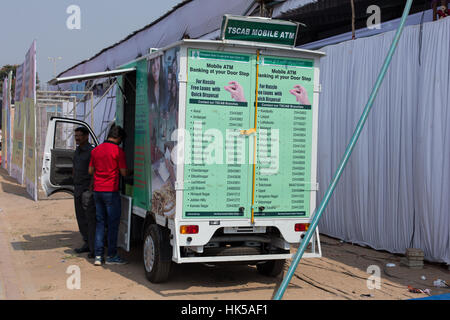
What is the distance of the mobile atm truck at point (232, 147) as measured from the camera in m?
6.11

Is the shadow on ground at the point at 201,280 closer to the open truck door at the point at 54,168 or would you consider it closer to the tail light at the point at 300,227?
the tail light at the point at 300,227

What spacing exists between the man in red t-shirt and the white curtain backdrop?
419 centimetres

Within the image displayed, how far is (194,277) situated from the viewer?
7.17m

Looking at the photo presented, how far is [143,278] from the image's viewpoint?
7.03 m

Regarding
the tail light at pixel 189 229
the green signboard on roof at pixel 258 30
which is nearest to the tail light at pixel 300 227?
the tail light at pixel 189 229

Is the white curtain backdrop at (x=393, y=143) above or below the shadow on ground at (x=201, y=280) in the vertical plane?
above

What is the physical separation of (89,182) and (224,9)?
22.1ft

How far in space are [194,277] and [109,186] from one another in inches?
71.9

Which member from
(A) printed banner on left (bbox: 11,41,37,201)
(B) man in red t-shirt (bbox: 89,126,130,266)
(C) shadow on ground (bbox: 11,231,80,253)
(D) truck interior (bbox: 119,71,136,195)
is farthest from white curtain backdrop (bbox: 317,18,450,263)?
(A) printed banner on left (bbox: 11,41,37,201)

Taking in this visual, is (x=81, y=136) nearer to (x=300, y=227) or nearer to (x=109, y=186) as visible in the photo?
(x=109, y=186)

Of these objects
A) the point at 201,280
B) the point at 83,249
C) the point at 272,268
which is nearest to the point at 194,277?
the point at 201,280

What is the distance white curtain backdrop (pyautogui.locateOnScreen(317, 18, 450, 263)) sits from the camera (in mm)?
7805

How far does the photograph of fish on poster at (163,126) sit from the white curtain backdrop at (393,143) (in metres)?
4.04
